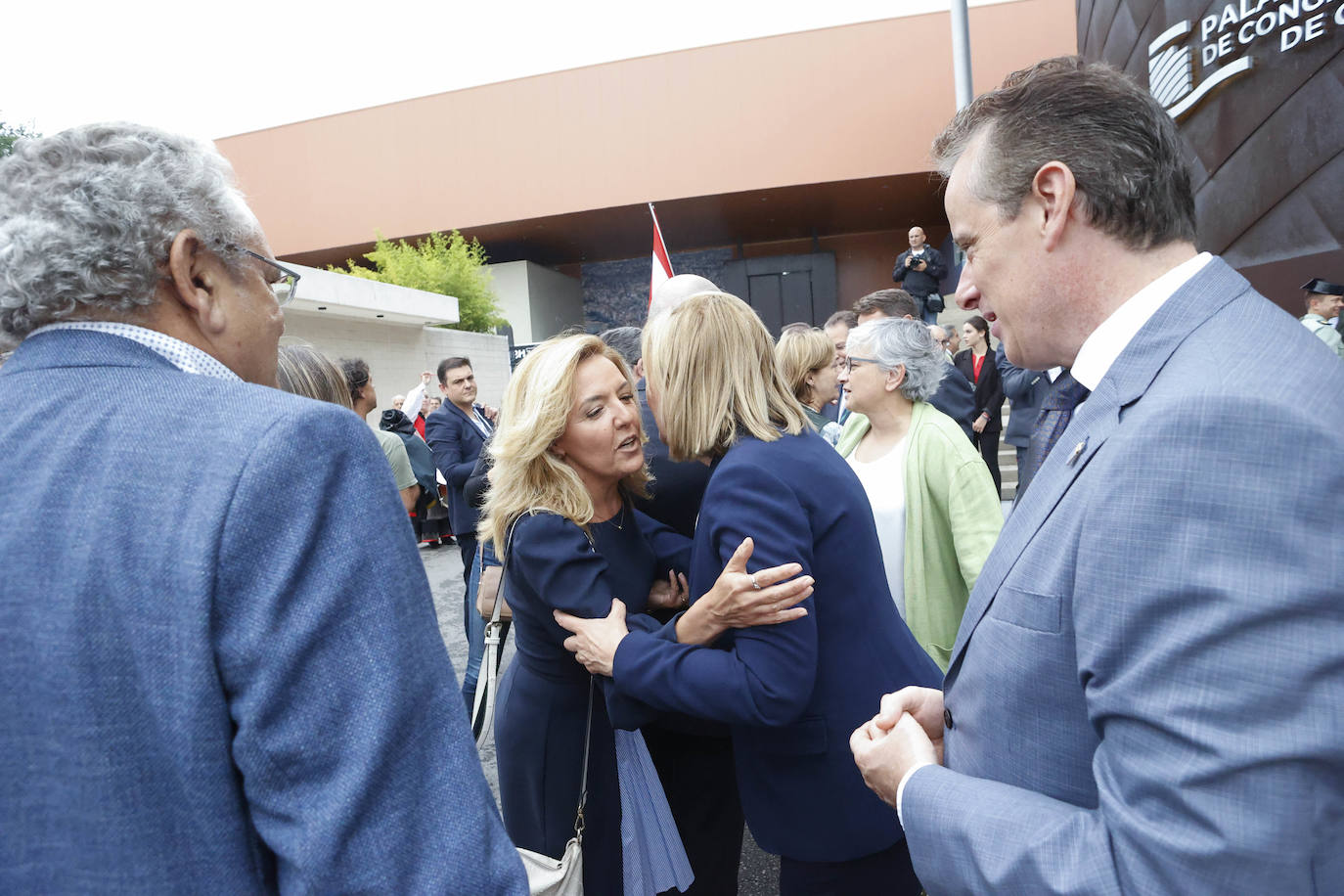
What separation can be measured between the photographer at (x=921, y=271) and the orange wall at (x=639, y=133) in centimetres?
783

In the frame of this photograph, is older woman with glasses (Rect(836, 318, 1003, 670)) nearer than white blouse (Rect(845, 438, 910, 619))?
Yes

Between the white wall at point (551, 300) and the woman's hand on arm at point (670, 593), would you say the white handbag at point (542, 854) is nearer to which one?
the woman's hand on arm at point (670, 593)

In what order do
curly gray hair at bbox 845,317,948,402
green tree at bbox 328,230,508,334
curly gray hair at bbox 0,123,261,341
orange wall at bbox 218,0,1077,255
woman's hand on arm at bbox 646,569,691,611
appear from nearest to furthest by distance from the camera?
curly gray hair at bbox 0,123,261,341
woman's hand on arm at bbox 646,569,691,611
curly gray hair at bbox 845,317,948,402
orange wall at bbox 218,0,1077,255
green tree at bbox 328,230,508,334

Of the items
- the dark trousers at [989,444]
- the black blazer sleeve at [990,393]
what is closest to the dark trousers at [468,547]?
the dark trousers at [989,444]

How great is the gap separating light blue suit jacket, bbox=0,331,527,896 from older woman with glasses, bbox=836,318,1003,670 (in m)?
2.23

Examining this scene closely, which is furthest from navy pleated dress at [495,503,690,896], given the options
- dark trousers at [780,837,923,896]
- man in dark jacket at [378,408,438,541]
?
man in dark jacket at [378,408,438,541]

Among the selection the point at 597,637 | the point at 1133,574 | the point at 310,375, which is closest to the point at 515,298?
the point at 310,375

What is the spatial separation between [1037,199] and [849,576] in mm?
951

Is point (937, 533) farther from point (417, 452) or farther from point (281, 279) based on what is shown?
point (417, 452)

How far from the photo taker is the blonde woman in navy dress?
1.97m

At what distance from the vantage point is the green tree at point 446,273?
1909 centimetres

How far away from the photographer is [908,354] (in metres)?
Answer: 3.18

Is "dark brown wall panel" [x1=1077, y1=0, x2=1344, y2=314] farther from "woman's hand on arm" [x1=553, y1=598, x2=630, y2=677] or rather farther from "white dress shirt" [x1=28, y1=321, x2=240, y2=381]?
"white dress shirt" [x1=28, y1=321, x2=240, y2=381]

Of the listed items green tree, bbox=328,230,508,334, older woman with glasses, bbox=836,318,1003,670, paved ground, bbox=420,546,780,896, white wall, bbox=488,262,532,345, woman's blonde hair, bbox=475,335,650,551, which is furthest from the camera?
white wall, bbox=488,262,532,345
